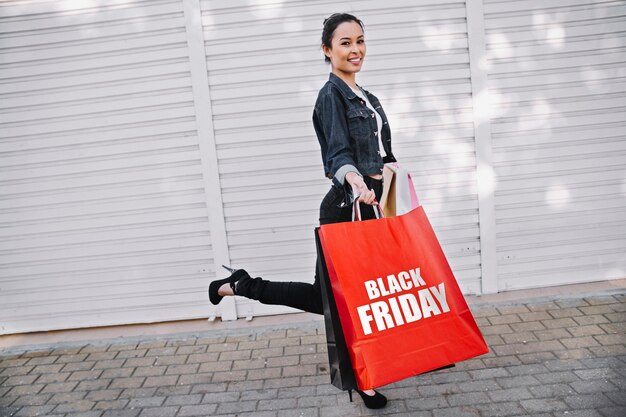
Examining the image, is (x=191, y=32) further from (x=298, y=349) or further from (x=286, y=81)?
(x=298, y=349)

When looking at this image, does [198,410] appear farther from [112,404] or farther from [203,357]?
[203,357]

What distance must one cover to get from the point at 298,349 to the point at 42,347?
2.20 metres

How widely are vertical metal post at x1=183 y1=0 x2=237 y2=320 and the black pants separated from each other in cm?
140

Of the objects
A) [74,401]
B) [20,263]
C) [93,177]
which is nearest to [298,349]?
[74,401]

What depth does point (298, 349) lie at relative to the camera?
3.90 metres

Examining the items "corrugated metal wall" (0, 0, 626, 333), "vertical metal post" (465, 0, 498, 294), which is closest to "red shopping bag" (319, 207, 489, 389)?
"corrugated metal wall" (0, 0, 626, 333)

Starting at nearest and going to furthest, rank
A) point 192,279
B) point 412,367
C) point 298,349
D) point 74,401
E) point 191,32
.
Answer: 1. point 412,367
2. point 74,401
3. point 298,349
4. point 191,32
5. point 192,279

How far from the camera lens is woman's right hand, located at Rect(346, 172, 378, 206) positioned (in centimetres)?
246

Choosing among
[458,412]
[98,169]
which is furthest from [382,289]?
[98,169]

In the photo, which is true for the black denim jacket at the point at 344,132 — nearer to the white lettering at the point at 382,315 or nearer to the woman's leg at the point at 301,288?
the woman's leg at the point at 301,288

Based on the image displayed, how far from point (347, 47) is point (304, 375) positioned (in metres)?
2.13

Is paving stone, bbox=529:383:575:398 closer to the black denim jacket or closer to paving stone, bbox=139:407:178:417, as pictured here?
the black denim jacket

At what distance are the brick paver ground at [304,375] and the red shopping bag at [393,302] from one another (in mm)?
752

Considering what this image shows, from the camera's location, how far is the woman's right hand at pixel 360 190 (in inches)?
96.9
